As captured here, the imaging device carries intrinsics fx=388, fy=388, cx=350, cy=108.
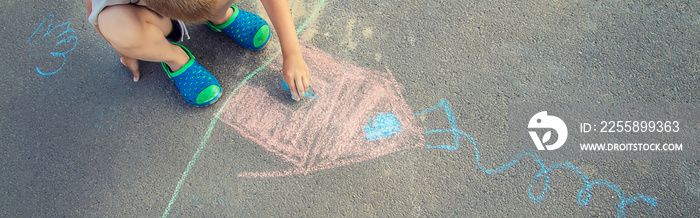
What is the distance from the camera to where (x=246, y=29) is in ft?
6.91

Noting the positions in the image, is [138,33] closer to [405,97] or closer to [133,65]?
[133,65]

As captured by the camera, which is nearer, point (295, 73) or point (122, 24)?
point (122, 24)

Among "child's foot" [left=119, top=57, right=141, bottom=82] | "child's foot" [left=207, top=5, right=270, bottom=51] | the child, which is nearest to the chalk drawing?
the child

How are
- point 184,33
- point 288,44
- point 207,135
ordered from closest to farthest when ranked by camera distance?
point 288,44 → point 207,135 → point 184,33

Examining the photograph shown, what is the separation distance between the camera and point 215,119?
6.73 feet

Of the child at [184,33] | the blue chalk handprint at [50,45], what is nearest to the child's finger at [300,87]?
the child at [184,33]

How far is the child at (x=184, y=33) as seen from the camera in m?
1.48

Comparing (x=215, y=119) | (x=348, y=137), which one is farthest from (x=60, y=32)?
(x=348, y=137)

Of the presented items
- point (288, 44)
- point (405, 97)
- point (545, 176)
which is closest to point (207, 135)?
point (288, 44)

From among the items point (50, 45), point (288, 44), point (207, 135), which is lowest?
point (207, 135)

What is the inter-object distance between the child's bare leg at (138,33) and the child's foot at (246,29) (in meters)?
0.28

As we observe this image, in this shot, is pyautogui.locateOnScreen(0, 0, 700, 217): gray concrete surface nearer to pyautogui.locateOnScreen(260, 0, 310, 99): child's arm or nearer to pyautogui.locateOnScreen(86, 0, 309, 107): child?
pyautogui.locateOnScreen(86, 0, 309, 107): child

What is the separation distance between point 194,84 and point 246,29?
402 mm

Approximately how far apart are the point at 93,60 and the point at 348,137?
153 centimetres
